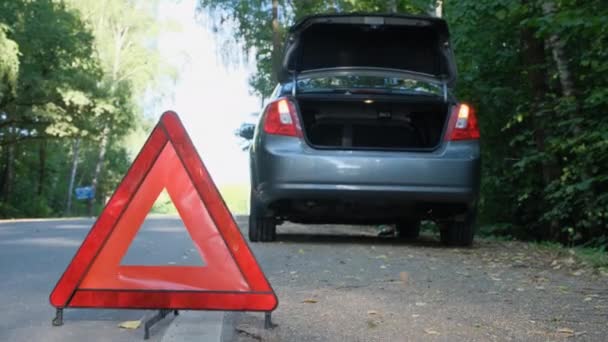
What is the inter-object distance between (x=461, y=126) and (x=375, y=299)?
3.76 meters

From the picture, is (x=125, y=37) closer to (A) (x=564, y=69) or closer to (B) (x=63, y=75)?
(B) (x=63, y=75)

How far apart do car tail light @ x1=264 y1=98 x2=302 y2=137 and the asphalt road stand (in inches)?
44.7

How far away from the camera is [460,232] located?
1005 cm

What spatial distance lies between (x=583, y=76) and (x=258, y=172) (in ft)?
20.4

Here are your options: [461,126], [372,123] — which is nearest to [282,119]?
[372,123]

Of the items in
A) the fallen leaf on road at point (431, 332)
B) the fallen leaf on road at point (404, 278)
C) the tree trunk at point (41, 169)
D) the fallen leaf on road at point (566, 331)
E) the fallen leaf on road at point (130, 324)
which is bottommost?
the tree trunk at point (41, 169)

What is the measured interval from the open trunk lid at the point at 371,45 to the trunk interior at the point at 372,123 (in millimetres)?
416

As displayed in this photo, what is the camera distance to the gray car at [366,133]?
9.06 metres

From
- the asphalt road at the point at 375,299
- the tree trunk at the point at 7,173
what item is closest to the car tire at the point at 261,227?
the asphalt road at the point at 375,299

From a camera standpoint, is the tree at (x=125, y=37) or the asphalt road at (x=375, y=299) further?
the tree at (x=125, y=37)

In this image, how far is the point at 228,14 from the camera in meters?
33.5

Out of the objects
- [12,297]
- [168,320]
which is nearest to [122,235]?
[168,320]

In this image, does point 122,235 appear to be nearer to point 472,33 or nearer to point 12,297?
point 12,297

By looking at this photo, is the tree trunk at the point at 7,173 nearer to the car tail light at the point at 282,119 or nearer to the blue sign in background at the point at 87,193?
the blue sign in background at the point at 87,193
